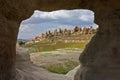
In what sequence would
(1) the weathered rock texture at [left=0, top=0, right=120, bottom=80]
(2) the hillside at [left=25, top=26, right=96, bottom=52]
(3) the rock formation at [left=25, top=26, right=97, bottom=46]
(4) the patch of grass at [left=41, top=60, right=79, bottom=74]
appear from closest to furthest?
(1) the weathered rock texture at [left=0, top=0, right=120, bottom=80] < (4) the patch of grass at [left=41, top=60, right=79, bottom=74] < (2) the hillside at [left=25, top=26, right=96, bottom=52] < (3) the rock formation at [left=25, top=26, right=97, bottom=46]

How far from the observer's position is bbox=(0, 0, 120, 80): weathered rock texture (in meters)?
6.44

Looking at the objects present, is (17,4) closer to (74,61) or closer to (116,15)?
(116,15)

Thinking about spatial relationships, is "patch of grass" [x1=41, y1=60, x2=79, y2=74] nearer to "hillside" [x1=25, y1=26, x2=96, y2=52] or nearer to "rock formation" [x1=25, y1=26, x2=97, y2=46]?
"hillside" [x1=25, y1=26, x2=96, y2=52]

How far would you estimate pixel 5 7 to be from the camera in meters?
6.32

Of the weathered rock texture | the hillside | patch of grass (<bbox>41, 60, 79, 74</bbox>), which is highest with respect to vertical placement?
the weathered rock texture

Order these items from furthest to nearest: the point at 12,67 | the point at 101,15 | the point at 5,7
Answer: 1. the point at 101,15
2. the point at 12,67
3. the point at 5,7

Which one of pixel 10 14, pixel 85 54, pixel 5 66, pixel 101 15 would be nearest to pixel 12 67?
pixel 5 66

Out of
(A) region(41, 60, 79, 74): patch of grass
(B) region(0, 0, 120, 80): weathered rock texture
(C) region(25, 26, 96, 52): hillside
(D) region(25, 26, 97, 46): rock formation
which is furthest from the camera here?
(D) region(25, 26, 97, 46): rock formation

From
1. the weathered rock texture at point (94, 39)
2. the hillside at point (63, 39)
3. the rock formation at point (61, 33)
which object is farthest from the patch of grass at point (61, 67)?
the rock formation at point (61, 33)

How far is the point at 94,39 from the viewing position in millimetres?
8203

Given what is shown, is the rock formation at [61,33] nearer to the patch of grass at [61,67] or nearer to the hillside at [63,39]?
the hillside at [63,39]

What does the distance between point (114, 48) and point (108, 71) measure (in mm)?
564

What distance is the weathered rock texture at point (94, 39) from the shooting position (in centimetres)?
644

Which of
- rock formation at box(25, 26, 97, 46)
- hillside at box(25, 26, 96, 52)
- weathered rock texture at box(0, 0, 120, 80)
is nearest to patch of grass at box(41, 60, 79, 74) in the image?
weathered rock texture at box(0, 0, 120, 80)
